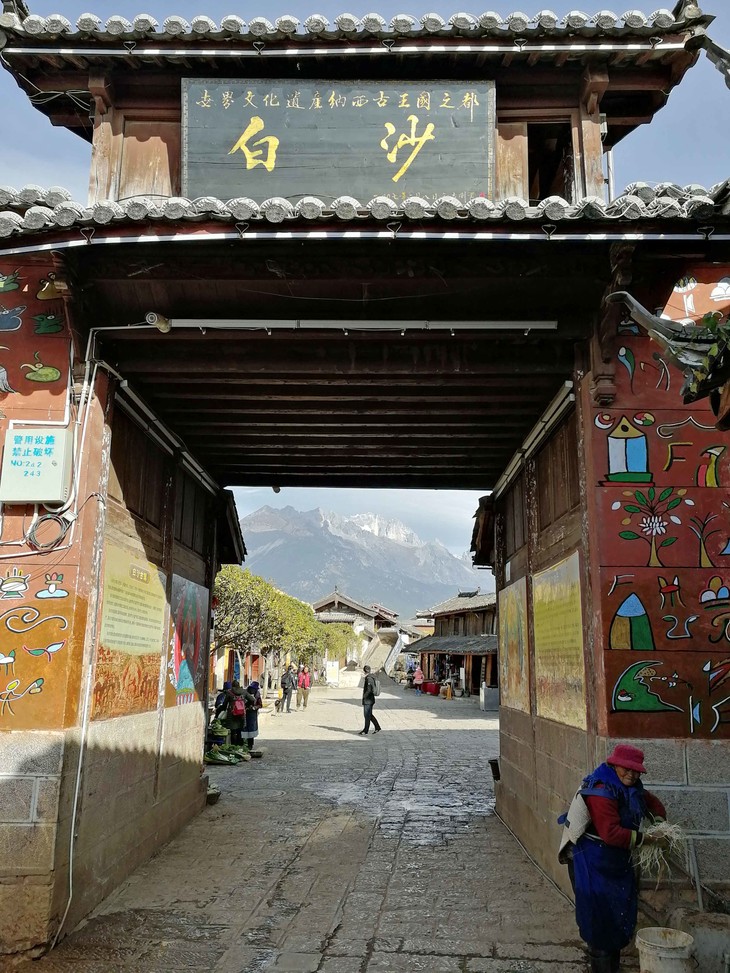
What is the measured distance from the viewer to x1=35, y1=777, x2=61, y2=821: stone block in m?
5.54

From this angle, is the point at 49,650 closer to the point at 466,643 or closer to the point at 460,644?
the point at 466,643

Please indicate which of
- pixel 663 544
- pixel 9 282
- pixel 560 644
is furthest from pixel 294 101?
pixel 560 644

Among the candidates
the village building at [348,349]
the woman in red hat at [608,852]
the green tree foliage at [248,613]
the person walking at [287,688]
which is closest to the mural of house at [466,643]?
the person walking at [287,688]

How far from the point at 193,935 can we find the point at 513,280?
228 inches

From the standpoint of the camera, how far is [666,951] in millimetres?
4266

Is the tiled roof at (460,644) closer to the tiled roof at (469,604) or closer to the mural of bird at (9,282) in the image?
the tiled roof at (469,604)

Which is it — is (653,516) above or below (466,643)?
above

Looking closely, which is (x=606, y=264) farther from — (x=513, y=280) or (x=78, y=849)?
(x=78, y=849)

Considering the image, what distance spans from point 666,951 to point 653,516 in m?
2.97

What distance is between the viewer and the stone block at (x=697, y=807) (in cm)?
539

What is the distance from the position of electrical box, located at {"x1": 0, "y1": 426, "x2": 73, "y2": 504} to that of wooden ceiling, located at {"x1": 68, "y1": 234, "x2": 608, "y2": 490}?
972mm

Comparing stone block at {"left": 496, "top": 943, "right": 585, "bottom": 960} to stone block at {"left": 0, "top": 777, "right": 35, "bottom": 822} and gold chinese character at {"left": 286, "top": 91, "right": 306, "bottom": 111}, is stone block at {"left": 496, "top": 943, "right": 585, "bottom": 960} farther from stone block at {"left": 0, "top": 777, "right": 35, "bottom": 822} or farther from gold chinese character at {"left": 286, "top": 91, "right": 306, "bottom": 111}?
gold chinese character at {"left": 286, "top": 91, "right": 306, "bottom": 111}

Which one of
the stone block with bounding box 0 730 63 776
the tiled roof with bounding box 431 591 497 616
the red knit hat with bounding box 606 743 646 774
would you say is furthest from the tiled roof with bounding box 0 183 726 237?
the tiled roof with bounding box 431 591 497 616

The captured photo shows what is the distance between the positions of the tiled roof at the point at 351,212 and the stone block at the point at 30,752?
3652 mm
